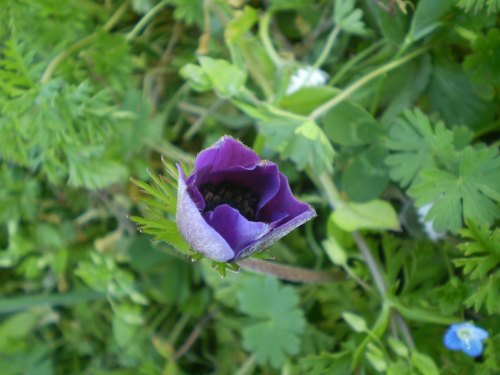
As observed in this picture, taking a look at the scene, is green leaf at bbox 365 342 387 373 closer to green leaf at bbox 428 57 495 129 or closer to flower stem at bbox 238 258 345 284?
flower stem at bbox 238 258 345 284

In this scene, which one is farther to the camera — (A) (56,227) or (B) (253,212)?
(A) (56,227)

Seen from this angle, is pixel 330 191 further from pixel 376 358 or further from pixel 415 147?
pixel 376 358

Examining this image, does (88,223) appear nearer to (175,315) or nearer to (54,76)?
(175,315)

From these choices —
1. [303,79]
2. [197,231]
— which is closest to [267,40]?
[303,79]

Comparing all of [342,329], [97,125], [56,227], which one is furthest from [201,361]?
[97,125]

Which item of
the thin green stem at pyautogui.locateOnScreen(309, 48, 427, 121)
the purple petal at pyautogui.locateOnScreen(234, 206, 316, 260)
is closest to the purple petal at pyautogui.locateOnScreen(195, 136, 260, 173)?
the purple petal at pyautogui.locateOnScreen(234, 206, 316, 260)

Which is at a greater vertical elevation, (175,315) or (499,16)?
(499,16)
